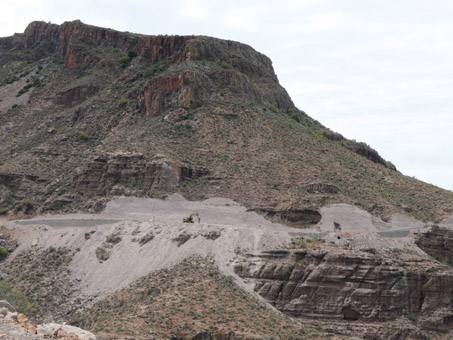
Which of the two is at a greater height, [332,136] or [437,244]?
[332,136]

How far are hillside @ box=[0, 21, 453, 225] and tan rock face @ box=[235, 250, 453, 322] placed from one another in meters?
11.3

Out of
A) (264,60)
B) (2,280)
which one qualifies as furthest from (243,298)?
(264,60)

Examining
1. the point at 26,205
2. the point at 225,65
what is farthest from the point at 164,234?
the point at 225,65

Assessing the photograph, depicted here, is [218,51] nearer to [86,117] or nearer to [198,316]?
[86,117]

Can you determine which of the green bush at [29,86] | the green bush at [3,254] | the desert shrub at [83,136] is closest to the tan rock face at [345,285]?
the green bush at [3,254]

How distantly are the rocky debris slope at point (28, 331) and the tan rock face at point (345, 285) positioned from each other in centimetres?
2477

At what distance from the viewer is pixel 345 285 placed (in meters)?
56.7

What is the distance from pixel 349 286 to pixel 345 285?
32 centimetres

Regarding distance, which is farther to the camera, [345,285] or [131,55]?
[131,55]

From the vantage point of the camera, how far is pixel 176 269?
57.3m

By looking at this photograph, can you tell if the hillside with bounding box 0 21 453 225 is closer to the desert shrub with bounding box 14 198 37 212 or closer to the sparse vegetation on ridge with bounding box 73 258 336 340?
the desert shrub with bounding box 14 198 37 212

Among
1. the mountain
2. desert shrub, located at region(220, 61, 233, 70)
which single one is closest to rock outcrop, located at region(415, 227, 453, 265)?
the mountain

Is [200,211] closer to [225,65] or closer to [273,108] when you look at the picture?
[273,108]

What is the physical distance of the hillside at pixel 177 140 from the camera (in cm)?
7344
